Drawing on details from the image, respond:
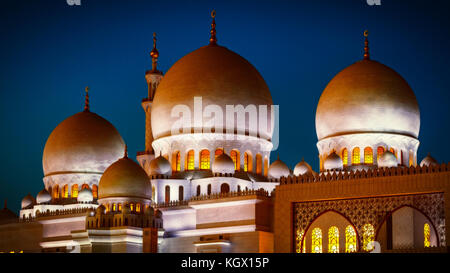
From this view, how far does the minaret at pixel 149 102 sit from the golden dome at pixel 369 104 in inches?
340

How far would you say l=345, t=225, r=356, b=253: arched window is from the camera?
27.9m

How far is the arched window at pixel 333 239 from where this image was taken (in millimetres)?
28778

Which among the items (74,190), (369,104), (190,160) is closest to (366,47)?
(369,104)

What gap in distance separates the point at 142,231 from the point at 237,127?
6300mm

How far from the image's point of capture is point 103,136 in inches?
1553

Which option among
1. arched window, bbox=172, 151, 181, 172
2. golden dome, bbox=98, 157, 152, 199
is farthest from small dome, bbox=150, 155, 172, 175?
golden dome, bbox=98, 157, 152, 199

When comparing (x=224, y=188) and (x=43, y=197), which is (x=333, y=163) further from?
(x=43, y=197)

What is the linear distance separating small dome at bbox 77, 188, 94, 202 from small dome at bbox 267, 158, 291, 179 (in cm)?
812

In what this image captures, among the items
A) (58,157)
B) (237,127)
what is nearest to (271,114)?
(237,127)

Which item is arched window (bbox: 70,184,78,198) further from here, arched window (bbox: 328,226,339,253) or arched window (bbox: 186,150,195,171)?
arched window (bbox: 328,226,339,253)

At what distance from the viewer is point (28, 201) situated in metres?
39.5

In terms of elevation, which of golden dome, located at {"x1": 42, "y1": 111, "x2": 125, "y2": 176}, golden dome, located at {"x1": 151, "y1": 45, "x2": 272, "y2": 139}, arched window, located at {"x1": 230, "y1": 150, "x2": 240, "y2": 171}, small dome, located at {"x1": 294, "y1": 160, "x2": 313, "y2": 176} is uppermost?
golden dome, located at {"x1": 151, "y1": 45, "x2": 272, "y2": 139}

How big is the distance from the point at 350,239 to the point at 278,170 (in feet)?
23.7

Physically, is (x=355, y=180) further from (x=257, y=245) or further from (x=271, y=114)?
(x=271, y=114)
